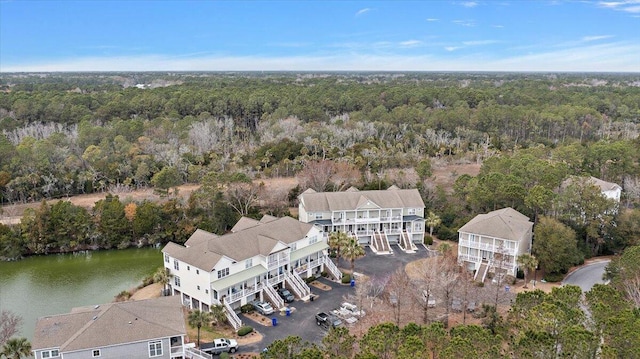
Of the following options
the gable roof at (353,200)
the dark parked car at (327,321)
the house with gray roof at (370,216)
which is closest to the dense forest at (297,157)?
the house with gray roof at (370,216)

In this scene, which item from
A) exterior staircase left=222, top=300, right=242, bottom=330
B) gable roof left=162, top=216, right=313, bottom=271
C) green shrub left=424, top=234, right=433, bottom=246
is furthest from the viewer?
green shrub left=424, top=234, right=433, bottom=246

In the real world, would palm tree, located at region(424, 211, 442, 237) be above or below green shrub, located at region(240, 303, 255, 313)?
above

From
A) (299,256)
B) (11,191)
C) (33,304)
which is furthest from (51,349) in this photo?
(11,191)

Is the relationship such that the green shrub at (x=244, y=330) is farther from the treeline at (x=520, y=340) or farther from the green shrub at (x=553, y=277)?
the green shrub at (x=553, y=277)

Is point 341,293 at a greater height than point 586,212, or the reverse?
point 586,212

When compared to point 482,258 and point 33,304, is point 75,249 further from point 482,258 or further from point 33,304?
point 482,258

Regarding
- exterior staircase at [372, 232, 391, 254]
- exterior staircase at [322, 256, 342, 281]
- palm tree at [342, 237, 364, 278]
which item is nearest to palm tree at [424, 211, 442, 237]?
exterior staircase at [372, 232, 391, 254]

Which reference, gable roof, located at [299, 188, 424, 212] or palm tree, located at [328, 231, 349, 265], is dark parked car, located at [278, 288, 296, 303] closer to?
palm tree, located at [328, 231, 349, 265]
